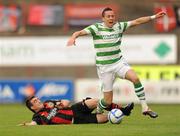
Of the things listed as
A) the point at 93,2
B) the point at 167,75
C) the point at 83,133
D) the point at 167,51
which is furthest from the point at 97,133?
the point at 93,2

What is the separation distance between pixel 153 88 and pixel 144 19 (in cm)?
1478

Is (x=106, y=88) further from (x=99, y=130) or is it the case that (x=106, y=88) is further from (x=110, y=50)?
(x=99, y=130)

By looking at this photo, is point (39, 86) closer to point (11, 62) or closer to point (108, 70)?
point (11, 62)

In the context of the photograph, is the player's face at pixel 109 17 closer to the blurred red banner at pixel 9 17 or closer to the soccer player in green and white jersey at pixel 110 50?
the soccer player in green and white jersey at pixel 110 50

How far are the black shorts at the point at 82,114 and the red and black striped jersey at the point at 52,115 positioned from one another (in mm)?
120

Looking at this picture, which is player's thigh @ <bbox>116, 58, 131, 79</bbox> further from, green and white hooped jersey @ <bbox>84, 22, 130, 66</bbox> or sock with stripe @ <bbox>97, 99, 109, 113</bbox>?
sock with stripe @ <bbox>97, 99, 109, 113</bbox>

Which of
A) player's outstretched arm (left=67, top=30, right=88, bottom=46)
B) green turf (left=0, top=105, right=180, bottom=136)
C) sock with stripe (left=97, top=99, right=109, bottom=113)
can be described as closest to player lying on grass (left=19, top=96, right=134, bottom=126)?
sock with stripe (left=97, top=99, right=109, bottom=113)

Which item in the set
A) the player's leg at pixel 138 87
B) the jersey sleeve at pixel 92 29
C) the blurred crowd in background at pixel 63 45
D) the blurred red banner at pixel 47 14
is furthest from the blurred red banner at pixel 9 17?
the player's leg at pixel 138 87

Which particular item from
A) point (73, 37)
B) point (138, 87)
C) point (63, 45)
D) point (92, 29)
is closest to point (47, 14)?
point (63, 45)

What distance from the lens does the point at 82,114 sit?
1667 centimetres

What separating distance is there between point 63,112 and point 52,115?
0.81 ft

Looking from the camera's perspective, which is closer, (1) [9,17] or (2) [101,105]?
(2) [101,105]

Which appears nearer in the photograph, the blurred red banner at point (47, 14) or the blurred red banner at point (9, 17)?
the blurred red banner at point (9, 17)

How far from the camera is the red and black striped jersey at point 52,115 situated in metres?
16.3
